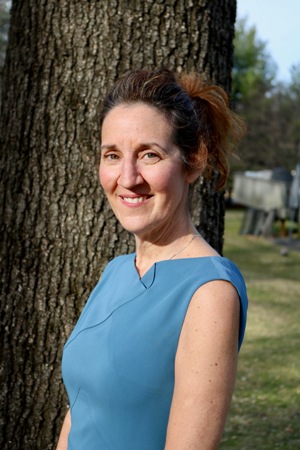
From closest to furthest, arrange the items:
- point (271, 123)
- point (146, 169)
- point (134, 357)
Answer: point (134, 357) → point (146, 169) → point (271, 123)

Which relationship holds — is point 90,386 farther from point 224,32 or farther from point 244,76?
point 244,76

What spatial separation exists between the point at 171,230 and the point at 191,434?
618mm

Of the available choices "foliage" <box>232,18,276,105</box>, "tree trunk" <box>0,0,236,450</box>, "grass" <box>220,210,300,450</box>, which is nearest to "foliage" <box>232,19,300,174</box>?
"foliage" <box>232,18,276,105</box>

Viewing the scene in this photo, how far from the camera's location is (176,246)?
2.24 metres

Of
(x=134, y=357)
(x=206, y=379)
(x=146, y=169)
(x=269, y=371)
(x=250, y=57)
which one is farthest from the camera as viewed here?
(x=250, y=57)

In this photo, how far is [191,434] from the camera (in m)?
1.85

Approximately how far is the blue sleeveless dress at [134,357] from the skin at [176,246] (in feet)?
0.18

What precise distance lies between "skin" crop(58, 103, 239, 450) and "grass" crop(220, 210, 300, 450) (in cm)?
365

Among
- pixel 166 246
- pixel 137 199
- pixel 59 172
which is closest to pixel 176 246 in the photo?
pixel 166 246

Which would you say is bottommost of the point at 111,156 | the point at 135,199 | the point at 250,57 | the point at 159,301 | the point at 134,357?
the point at 134,357

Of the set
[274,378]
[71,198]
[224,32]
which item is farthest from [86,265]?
[274,378]

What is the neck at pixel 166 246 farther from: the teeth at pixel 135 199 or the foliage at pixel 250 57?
the foliage at pixel 250 57

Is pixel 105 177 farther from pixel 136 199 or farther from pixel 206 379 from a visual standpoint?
pixel 206 379

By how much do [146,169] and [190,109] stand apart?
0.23 m
